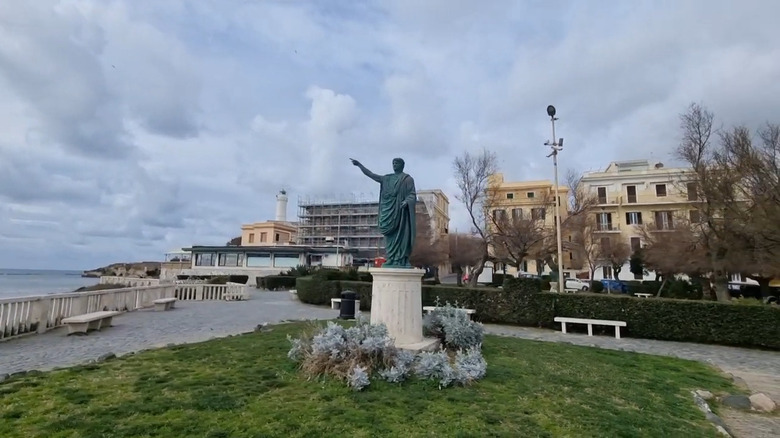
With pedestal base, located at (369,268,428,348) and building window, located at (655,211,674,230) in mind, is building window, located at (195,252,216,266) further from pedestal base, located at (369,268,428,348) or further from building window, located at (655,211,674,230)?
pedestal base, located at (369,268,428,348)

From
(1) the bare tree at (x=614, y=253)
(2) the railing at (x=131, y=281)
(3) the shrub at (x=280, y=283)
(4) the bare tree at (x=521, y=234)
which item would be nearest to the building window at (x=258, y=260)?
(3) the shrub at (x=280, y=283)

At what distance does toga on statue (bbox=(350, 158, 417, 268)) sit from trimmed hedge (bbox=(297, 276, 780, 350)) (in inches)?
309

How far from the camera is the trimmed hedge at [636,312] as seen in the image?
37.5 ft

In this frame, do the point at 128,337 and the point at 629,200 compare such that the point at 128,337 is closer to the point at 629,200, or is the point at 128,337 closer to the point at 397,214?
the point at 397,214

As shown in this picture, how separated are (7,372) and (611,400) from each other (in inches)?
355

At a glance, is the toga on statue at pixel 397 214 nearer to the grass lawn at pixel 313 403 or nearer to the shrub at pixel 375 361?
the shrub at pixel 375 361

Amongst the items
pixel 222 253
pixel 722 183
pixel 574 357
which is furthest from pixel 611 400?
pixel 222 253

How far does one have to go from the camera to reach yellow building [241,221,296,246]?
69.4 meters

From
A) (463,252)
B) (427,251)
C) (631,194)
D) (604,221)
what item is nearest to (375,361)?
(427,251)

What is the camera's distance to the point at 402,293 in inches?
284

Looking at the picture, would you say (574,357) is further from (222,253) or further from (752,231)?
(222,253)

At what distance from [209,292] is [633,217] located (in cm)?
3909

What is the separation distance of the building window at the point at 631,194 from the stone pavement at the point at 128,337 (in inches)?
1442

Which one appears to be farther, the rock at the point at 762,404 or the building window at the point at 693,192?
the building window at the point at 693,192
